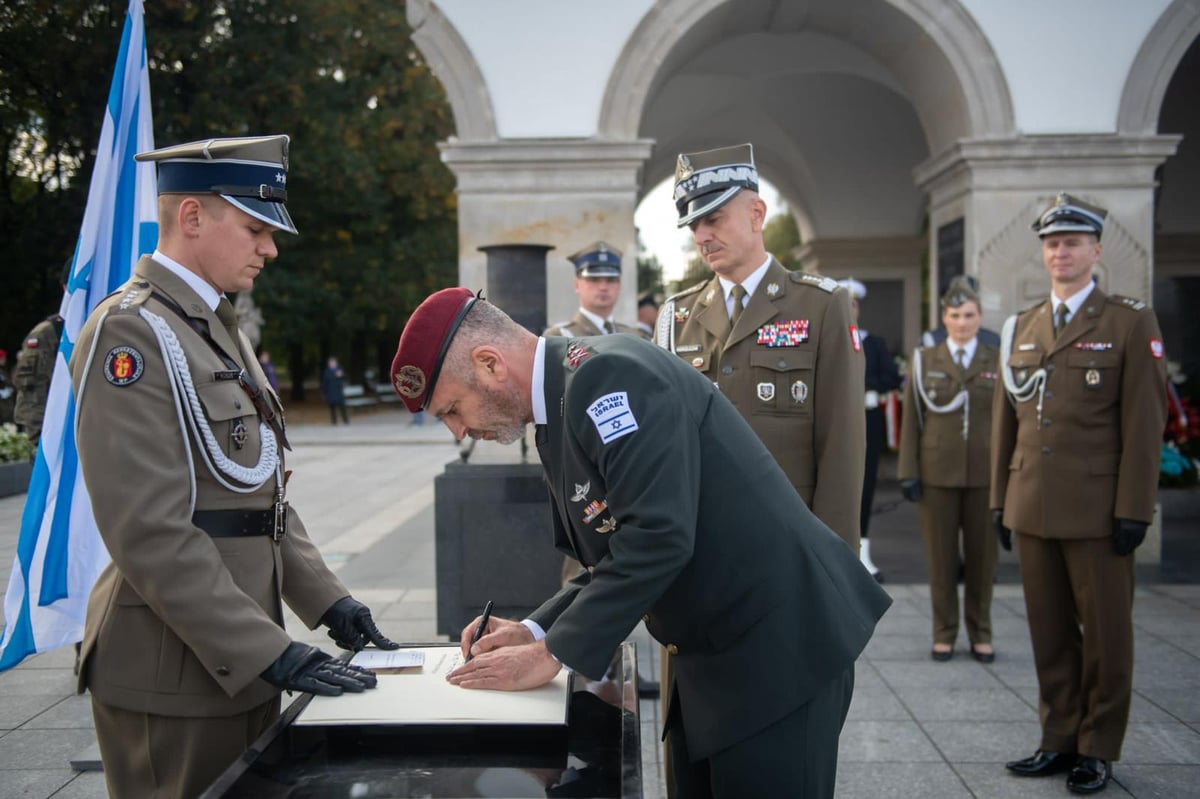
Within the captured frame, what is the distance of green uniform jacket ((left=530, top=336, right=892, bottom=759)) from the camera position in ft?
6.12

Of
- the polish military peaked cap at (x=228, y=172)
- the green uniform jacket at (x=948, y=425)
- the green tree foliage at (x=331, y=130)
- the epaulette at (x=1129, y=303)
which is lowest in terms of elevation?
the green uniform jacket at (x=948, y=425)

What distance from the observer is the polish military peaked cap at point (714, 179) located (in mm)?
3441

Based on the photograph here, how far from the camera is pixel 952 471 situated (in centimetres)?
590

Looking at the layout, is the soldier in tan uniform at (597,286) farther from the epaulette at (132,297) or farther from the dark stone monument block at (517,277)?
the epaulette at (132,297)

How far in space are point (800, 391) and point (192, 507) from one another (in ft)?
6.86

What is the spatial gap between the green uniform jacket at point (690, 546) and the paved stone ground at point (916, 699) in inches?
75.8

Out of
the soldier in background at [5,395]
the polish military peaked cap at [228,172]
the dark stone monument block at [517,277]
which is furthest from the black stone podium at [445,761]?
the soldier in background at [5,395]

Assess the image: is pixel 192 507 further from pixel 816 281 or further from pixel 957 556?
pixel 957 556

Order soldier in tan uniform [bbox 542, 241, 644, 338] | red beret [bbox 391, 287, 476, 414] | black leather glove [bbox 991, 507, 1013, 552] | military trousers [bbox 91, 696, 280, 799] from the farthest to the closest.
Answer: soldier in tan uniform [bbox 542, 241, 644, 338]
black leather glove [bbox 991, 507, 1013, 552]
military trousers [bbox 91, 696, 280, 799]
red beret [bbox 391, 287, 476, 414]

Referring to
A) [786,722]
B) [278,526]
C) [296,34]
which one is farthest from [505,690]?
[296,34]

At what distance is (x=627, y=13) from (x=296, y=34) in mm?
15466

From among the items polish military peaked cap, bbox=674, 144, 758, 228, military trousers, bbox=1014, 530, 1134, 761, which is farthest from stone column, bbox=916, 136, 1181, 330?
polish military peaked cap, bbox=674, 144, 758, 228

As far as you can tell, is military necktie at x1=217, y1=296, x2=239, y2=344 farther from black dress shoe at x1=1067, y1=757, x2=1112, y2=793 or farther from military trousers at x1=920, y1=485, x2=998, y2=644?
military trousers at x1=920, y1=485, x2=998, y2=644

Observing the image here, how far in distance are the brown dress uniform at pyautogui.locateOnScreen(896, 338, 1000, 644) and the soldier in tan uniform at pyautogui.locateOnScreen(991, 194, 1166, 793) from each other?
1530mm
